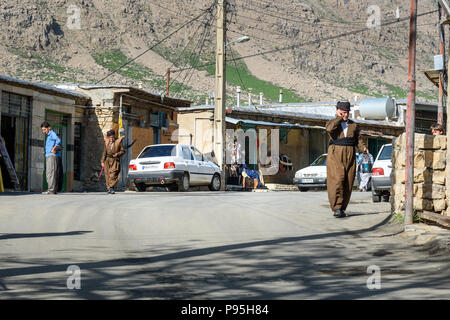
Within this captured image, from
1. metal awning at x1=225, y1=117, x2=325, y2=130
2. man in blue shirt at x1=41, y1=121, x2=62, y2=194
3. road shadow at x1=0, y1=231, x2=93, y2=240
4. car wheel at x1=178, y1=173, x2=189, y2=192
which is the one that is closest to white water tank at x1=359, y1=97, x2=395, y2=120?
metal awning at x1=225, y1=117, x2=325, y2=130

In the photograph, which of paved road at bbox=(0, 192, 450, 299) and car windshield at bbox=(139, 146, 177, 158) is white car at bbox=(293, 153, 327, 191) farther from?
paved road at bbox=(0, 192, 450, 299)

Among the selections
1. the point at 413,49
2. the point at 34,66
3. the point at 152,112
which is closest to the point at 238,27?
the point at 34,66

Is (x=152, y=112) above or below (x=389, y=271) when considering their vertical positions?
above

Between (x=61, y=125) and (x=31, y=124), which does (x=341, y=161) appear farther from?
(x=61, y=125)

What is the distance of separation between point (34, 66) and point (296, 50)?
69705 mm

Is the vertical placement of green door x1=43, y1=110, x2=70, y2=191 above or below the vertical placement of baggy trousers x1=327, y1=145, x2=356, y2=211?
above

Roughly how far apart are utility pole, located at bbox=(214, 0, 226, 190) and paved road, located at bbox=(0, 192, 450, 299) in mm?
16116

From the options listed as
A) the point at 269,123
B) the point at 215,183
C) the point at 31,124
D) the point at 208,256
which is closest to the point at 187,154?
the point at 215,183

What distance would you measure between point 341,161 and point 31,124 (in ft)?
60.6

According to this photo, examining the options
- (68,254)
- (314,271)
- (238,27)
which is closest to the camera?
(314,271)

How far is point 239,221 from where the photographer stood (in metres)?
10.2

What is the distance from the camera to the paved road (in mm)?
5230
